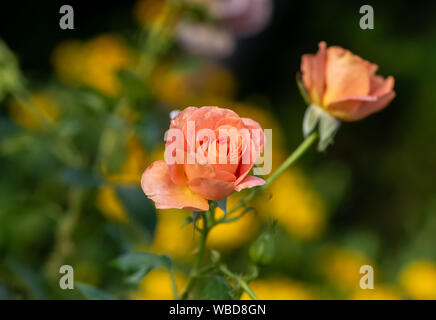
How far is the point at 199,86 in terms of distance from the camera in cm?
204

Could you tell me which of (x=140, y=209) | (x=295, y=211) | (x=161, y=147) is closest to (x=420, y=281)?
(x=295, y=211)

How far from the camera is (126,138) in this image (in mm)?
991

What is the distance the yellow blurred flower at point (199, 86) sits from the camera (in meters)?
1.69

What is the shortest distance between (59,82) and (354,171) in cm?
106

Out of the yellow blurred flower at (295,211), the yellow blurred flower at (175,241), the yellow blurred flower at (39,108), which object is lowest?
the yellow blurred flower at (175,241)

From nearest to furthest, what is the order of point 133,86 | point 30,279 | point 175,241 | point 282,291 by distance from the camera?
1. point 30,279
2. point 133,86
3. point 282,291
4. point 175,241

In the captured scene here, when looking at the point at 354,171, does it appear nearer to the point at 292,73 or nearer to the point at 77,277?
the point at 292,73

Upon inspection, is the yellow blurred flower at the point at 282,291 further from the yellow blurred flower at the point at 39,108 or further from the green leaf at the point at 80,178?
the yellow blurred flower at the point at 39,108

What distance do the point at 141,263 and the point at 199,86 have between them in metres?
1.48

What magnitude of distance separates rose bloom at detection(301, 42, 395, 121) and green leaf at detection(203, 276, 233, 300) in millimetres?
199

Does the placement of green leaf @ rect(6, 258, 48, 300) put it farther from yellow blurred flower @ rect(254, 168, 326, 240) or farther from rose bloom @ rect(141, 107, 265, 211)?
yellow blurred flower @ rect(254, 168, 326, 240)

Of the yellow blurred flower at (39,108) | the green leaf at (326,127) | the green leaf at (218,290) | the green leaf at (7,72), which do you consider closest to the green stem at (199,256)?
the green leaf at (218,290)

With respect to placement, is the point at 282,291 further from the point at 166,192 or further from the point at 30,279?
the point at 166,192

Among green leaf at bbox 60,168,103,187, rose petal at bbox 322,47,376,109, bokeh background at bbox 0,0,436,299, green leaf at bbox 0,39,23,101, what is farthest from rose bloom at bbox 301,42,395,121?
green leaf at bbox 0,39,23,101
